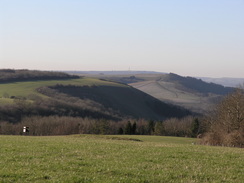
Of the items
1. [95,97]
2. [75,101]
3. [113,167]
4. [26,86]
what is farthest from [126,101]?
[113,167]

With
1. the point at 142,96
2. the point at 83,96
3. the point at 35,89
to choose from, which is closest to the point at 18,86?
the point at 35,89

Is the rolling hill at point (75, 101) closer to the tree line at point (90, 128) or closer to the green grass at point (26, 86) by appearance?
the green grass at point (26, 86)

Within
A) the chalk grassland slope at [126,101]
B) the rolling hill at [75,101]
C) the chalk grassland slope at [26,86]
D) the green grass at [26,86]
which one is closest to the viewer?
the rolling hill at [75,101]

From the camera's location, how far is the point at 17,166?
42.0 ft

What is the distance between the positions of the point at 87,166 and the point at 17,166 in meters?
2.40

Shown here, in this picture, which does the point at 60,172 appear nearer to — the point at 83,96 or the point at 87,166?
the point at 87,166

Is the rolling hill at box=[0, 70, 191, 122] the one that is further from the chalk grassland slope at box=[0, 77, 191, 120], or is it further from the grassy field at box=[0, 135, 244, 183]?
the grassy field at box=[0, 135, 244, 183]

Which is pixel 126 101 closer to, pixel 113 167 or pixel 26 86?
pixel 26 86

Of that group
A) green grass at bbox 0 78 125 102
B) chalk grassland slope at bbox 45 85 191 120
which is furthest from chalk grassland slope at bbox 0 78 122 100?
chalk grassland slope at bbox 45 85 191 120

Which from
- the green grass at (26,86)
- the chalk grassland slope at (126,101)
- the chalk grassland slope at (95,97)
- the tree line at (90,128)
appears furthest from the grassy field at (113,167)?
the chalk grassland slope at (126,101)

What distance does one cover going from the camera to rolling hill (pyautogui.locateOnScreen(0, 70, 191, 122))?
128 meters

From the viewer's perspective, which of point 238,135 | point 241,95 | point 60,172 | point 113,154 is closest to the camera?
point 60,172

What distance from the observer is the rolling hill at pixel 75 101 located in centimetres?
12756

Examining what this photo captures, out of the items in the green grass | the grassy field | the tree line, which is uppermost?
the grassy field
